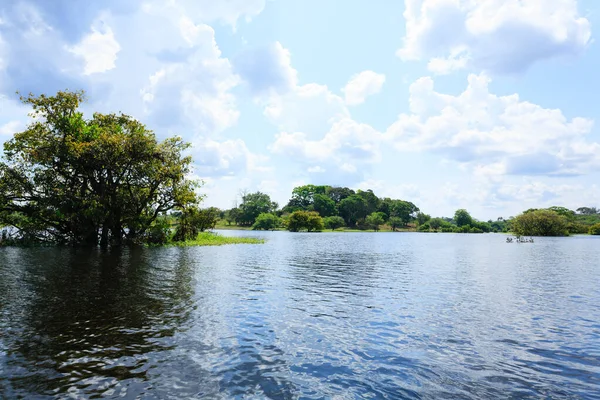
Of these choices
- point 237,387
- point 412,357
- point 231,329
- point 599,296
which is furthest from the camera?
point 599,296

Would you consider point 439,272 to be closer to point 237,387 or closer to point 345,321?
point 345,321

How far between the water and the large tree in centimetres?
2920

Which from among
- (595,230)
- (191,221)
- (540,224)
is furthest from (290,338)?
(595,230)

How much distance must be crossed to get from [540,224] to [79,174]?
194 m

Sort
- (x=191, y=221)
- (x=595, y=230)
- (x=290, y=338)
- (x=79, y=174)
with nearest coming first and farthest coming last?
(x=290, y=338)
(x=79, y=174)
(x=191, y=221)
(x=595, y=230)

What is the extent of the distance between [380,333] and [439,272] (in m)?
24.6

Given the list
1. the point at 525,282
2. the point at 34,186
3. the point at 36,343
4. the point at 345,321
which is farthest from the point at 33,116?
the point at 525,282

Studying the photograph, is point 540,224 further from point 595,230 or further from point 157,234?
point 157,234

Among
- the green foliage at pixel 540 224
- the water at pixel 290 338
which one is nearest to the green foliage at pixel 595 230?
the green foliage at pixel 540 224

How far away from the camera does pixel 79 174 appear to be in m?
61.2

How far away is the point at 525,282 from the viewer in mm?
32375

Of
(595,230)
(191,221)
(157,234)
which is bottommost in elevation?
(157,234)

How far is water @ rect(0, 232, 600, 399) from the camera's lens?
11.0m

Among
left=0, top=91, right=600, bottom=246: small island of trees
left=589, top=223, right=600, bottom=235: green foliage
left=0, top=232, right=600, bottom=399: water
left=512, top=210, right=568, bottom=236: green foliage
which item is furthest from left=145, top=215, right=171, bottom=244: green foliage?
left=589, top=223, right=600, bottom=235: green foliage
